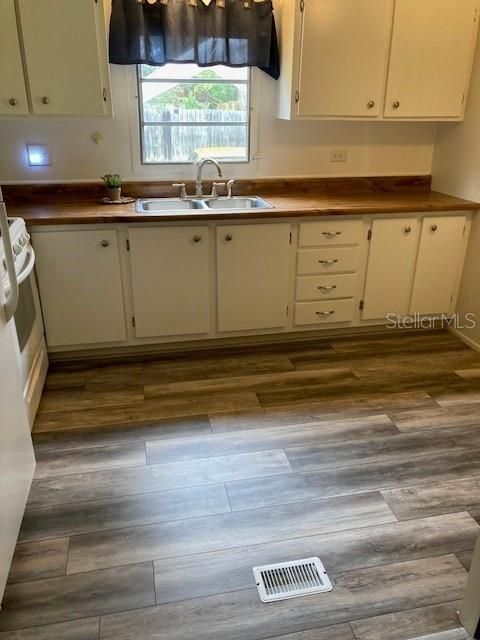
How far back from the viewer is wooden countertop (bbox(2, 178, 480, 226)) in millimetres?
2709

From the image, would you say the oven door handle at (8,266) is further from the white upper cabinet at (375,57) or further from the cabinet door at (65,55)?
the white upper cabinet at (375,57)

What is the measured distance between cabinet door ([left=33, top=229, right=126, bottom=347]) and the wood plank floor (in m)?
0.22

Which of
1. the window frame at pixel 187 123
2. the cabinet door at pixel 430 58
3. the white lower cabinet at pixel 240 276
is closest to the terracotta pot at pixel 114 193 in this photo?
the window frame at pixel 187 123

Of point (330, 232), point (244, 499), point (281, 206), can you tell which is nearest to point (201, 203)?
point (281, 206)

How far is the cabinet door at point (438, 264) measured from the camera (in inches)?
125

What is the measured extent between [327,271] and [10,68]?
6.92 feet

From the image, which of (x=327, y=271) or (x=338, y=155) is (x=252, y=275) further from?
(x=338, y=155)

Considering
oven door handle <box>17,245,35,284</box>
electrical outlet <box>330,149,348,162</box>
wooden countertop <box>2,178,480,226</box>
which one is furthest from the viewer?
electrical outlet <box>330,149,348,162</box>

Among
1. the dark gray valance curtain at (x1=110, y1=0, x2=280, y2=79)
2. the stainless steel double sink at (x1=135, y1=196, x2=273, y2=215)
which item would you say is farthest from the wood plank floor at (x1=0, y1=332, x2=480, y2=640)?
the dark gray valance curtain at (x1=110, y1=0, x2=280, y2=79)

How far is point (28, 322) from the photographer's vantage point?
247 cm

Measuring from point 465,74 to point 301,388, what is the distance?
2.23 m

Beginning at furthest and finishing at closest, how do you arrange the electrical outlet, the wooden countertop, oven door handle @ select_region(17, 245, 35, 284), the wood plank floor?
the electrical outlet
the wooden countertop
oven door handle @ select_region(17, 245, 35, 284)
the wood plank floor

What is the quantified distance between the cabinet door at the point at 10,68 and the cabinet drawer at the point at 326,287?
73.9 inches

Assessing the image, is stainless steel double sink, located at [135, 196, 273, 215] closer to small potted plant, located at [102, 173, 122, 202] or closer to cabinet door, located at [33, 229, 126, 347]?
small potted plant, located at [102, 173, 122, 202]
